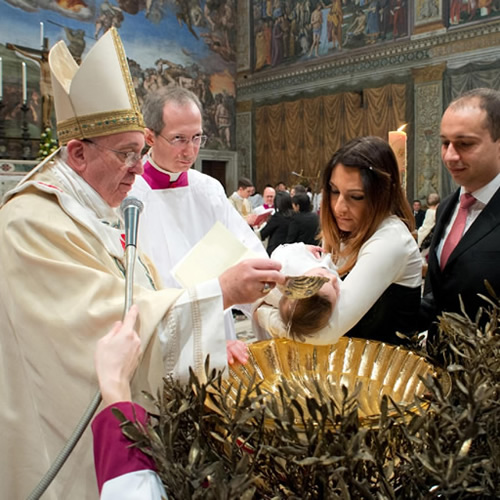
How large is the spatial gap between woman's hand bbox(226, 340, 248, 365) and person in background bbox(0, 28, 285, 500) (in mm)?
41

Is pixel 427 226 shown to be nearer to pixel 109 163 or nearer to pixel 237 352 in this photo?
pixel 109 163

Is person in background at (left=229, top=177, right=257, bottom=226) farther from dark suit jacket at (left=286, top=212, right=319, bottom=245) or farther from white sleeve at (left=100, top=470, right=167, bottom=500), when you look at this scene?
white sleeve at (left=100, top=470, right=167, bottom=500)

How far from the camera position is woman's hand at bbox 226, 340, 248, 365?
4.12ft

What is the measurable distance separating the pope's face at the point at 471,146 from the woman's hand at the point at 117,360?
1.44 metres

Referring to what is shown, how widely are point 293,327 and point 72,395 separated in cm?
59

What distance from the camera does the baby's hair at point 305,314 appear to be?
1320mm

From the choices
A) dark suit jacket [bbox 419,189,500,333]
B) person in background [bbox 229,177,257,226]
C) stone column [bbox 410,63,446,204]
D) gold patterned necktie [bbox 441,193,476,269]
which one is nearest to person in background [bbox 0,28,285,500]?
dark suit jacket [bbox 419,189,500,333]

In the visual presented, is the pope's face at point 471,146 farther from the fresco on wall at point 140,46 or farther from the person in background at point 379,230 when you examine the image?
the fresco on wall at point 140,46

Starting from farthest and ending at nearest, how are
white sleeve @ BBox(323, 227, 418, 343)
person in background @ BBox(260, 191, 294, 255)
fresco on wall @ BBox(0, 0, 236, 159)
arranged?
1. fresco on wall @ BBox(0, 0, 236, 159)
2. person in background @ BBox(260, 191, 294, 255)
3. white sleeve @ BBox(323, 227, 418, 343)

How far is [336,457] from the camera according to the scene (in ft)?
2.25

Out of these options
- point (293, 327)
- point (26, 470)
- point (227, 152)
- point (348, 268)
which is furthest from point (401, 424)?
point (227, 152)

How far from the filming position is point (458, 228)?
204 cm

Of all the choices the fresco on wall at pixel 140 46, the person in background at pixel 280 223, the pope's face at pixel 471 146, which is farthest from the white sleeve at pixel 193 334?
the fresco on wall at pixel 140 46

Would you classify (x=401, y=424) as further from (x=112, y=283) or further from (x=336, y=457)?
(x=112, y=283)
